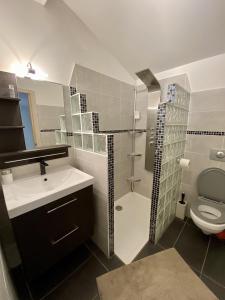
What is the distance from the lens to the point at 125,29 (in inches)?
55.8

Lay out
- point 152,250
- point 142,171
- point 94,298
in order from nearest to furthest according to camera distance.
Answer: point 94,298
point 152,250
point 142,171

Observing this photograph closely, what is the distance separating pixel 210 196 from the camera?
5.46 feet

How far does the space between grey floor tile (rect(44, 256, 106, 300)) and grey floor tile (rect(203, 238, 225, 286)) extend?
39.4 inches

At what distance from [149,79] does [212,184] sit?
152 centimetres

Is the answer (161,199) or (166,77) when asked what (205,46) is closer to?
(166,77)

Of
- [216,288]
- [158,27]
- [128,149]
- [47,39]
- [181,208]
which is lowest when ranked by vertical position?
[216,288]

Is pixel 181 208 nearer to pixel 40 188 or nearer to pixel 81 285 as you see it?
pixel 81 285

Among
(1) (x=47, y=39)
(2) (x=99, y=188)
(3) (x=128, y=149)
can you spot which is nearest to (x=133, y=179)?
(3) (x=128, y=149)

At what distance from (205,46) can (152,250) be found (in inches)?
88.1

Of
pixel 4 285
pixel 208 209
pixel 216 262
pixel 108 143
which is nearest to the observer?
pixel 4 285

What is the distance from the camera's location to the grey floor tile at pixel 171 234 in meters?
1.57

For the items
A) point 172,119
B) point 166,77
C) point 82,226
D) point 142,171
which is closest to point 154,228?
point 82,226

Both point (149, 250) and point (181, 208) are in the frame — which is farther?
point (181, 208)

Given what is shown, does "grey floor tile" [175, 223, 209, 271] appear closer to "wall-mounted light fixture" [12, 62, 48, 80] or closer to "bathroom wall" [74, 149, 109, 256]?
"bathroom wall" [74, 149, 109, 256]
